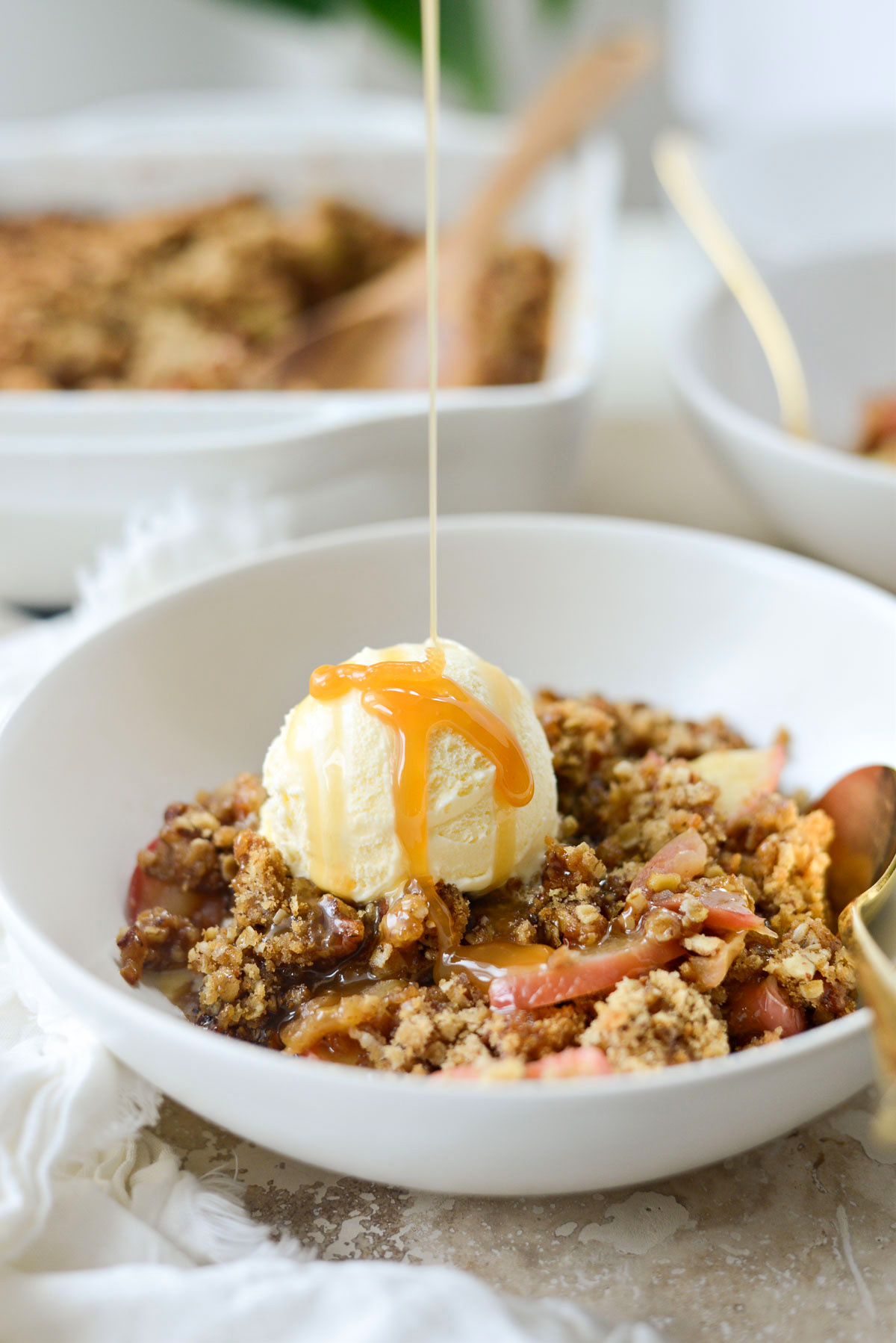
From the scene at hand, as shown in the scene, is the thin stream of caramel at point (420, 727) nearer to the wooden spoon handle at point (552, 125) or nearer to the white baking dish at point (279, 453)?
the white baking dish at point (279, 453)

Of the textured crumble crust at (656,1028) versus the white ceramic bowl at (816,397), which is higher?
the white ceramic bowl at (816,397)

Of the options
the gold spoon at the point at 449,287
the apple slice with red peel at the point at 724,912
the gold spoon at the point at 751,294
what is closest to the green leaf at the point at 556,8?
the gold spoon at the point at 449,287

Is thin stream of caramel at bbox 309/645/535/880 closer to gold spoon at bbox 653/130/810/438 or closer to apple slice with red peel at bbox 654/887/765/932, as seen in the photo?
apple slice with red peel at bbox 654/887/765/932

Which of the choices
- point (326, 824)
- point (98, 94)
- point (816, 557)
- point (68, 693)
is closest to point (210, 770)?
point (68, 693)

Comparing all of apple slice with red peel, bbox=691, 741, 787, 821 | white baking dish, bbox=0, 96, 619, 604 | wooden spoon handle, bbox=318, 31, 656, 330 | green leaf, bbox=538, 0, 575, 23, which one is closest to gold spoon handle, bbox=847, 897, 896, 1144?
apple slice with red peel, bbox=691, 741, 787, 821

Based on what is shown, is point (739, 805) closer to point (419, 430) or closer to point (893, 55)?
point (419, 430)

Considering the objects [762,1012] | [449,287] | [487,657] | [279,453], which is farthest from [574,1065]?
[449,287]

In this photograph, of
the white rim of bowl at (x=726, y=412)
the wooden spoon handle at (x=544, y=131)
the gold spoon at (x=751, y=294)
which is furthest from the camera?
the wooden spoon handle at (x=544, y=131)
